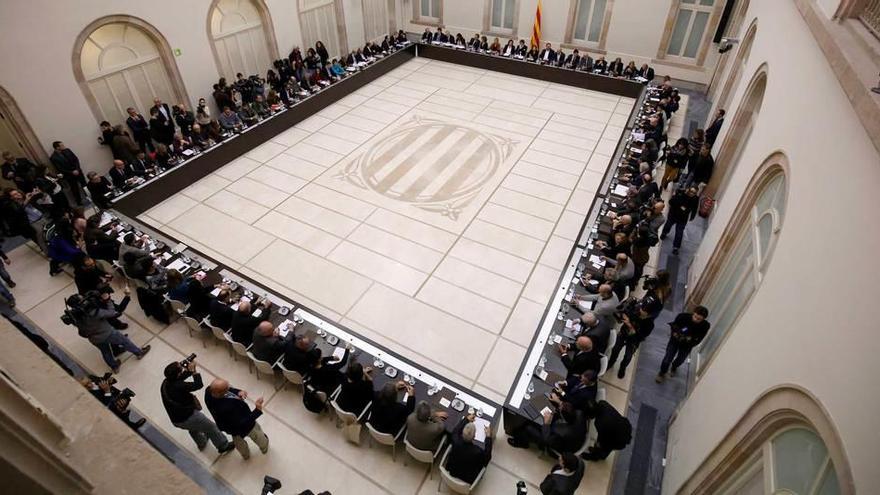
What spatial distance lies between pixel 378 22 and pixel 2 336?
63.0 feet

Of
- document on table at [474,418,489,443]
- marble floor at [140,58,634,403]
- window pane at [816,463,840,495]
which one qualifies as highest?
window pane at [816,463,840,495]

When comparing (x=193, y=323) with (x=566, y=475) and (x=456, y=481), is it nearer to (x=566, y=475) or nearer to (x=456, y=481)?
(x=456, y=481)

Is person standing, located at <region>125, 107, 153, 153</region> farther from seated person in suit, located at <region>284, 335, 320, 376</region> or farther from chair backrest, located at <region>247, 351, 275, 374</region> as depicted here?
seated person in suit, located at <region>284, 335, 320, 376</region>

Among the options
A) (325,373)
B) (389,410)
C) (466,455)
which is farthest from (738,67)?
(325,373)

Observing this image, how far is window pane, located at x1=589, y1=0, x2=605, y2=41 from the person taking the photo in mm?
16266

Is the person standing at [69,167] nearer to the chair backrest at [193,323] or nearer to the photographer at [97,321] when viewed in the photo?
the photographer at [97,321]

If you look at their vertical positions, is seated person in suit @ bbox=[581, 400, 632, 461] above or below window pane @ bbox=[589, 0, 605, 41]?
below

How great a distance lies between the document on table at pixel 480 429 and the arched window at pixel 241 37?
12168 millimetres

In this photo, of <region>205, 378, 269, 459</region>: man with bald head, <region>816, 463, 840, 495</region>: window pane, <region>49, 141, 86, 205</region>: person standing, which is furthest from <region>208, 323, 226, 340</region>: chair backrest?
<region>816, 463, 840, 495</region>: window pane

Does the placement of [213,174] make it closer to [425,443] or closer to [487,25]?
[425,443]

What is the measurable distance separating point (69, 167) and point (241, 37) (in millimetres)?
6181

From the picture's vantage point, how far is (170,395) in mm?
5008

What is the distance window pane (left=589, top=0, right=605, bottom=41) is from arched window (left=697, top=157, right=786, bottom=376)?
42.1 ft

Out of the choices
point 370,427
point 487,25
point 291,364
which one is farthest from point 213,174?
point 487,25
